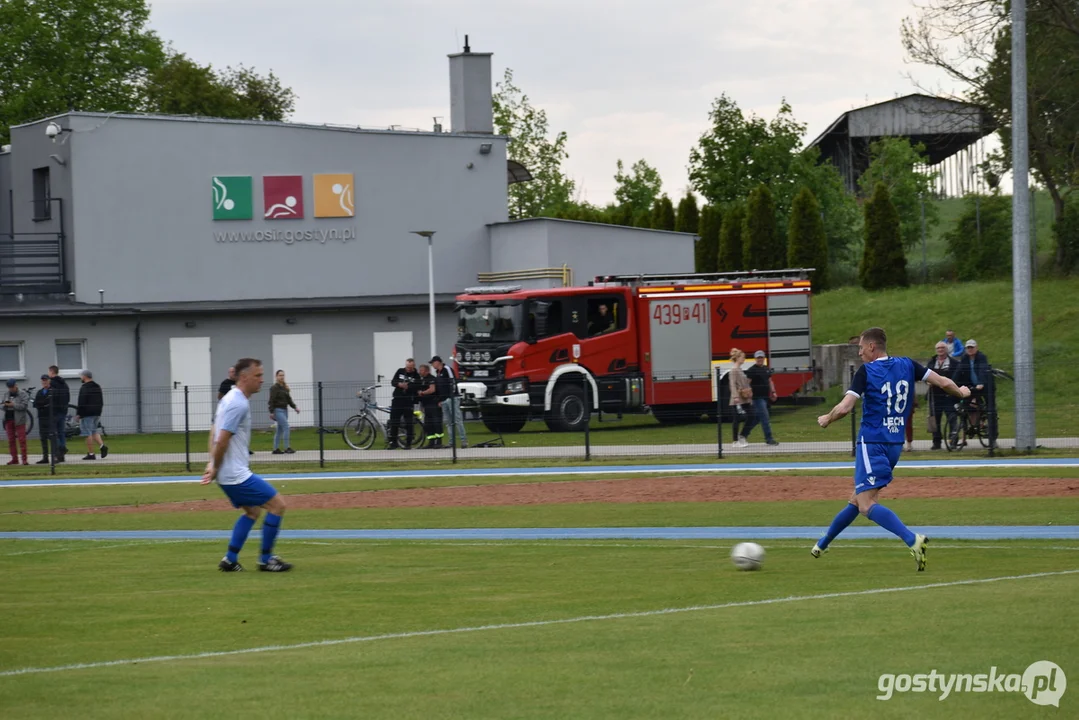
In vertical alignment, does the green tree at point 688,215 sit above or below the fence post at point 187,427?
above

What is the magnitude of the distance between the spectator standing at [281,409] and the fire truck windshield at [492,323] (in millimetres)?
5239

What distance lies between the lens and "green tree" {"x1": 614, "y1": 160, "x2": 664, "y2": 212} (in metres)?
82.4

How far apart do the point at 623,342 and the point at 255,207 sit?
39.3 feet

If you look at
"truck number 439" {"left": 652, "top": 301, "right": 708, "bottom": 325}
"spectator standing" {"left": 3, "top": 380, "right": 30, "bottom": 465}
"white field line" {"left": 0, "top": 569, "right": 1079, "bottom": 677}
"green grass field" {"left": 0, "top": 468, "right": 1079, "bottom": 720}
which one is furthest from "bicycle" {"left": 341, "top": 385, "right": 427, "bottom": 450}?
"white field line" {"left": 0, "top": 569, "right": 1079, "bottom": 677}

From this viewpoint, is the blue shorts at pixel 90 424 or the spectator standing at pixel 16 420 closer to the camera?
the spectator standing at pixel 16 420

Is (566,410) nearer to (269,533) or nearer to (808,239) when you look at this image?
A: (808,239)

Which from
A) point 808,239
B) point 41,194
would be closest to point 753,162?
point 808,239

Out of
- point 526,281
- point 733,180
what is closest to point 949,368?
point 526,281

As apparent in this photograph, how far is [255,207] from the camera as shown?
127 feet

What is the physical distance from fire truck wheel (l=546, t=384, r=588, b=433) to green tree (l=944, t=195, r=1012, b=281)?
19.4m

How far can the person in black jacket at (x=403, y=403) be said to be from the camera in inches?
1135

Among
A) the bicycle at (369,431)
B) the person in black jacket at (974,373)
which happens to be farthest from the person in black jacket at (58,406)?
the person in black jacket at (974,373)

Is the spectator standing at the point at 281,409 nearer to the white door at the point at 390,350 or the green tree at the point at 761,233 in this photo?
the white door at the point at 390,350

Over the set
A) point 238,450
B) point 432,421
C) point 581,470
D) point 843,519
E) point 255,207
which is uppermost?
point 255,207
